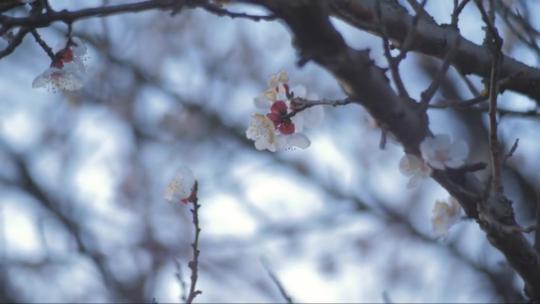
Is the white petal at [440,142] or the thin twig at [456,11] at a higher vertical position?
the thin twig at [456,11]

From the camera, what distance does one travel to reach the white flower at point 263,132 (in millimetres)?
2020

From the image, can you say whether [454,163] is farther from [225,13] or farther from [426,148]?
[225,13]

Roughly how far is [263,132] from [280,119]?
76 millimetres

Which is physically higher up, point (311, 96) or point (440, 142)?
point (311, 96)

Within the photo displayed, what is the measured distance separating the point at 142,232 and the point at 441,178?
5651 millimetres

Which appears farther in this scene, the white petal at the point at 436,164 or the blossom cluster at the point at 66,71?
the blossom cluster at the point at 66,71

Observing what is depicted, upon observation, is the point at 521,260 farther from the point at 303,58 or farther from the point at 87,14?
the point at 87,14

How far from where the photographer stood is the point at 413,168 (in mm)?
1656

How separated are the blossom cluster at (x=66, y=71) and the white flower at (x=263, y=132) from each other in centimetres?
53

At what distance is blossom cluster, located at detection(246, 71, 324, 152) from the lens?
2004 mm

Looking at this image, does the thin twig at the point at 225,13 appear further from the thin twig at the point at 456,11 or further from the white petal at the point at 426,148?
the thin twig at the point at 456,11

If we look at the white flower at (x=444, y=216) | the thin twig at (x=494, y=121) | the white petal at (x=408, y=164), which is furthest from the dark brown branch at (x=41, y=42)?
the white flower at (x=444, y=216)

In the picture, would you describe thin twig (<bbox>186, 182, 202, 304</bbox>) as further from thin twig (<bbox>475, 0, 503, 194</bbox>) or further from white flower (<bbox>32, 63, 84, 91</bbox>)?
thin twig (<bbox>475, 0, 503, 194</bbox>)

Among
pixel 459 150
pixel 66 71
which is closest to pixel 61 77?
pixel 66 71
